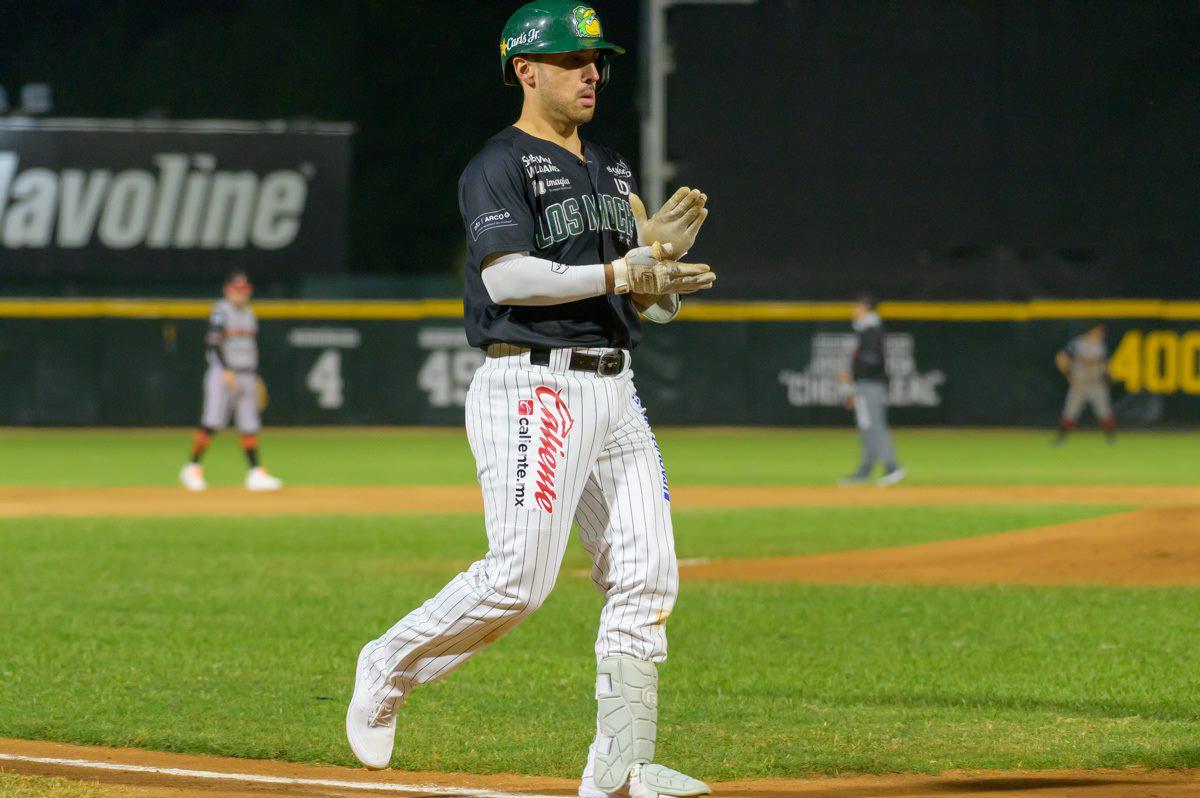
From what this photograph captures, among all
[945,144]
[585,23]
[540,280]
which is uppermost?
[945,144]

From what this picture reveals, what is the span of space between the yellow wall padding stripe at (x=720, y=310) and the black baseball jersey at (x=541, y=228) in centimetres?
2284

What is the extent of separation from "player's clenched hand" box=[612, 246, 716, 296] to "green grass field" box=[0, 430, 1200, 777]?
1711mm

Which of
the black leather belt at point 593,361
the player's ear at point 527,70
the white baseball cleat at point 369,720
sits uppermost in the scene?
the player's ear at point 527,70

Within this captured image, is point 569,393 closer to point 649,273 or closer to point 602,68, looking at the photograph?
point 649,273

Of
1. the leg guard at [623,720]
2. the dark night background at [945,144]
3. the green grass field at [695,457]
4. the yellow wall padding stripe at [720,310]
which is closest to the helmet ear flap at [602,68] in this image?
the leg guard at [623,720]

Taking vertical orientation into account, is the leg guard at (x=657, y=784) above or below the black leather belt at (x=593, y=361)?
below

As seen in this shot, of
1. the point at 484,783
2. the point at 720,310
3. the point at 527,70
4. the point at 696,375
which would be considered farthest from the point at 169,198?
the point at 527,70

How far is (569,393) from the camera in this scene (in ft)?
15.6

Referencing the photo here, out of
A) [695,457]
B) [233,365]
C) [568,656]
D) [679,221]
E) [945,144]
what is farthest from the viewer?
[945,144]

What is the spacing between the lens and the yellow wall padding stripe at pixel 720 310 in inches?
1089

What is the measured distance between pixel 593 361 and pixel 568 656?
3569mm

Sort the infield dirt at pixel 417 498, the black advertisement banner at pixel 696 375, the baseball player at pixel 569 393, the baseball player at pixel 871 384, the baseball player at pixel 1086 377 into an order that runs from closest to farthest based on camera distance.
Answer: the baseball player at pixel 569 393, the infield dirt at pixel 417 498, the baseball player at pixel 871 384, the baseball player at pixel 1086 377, the black advertisement banner at pixel 696 375

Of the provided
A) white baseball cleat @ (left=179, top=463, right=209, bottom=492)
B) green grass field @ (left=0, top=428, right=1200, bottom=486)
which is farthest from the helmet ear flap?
green grass field @ (left=0, top=428, right=1200, bottom=486)

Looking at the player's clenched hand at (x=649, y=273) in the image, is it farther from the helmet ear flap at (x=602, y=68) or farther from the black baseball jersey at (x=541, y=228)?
the helmet ear flap at (x=602, y=68)
